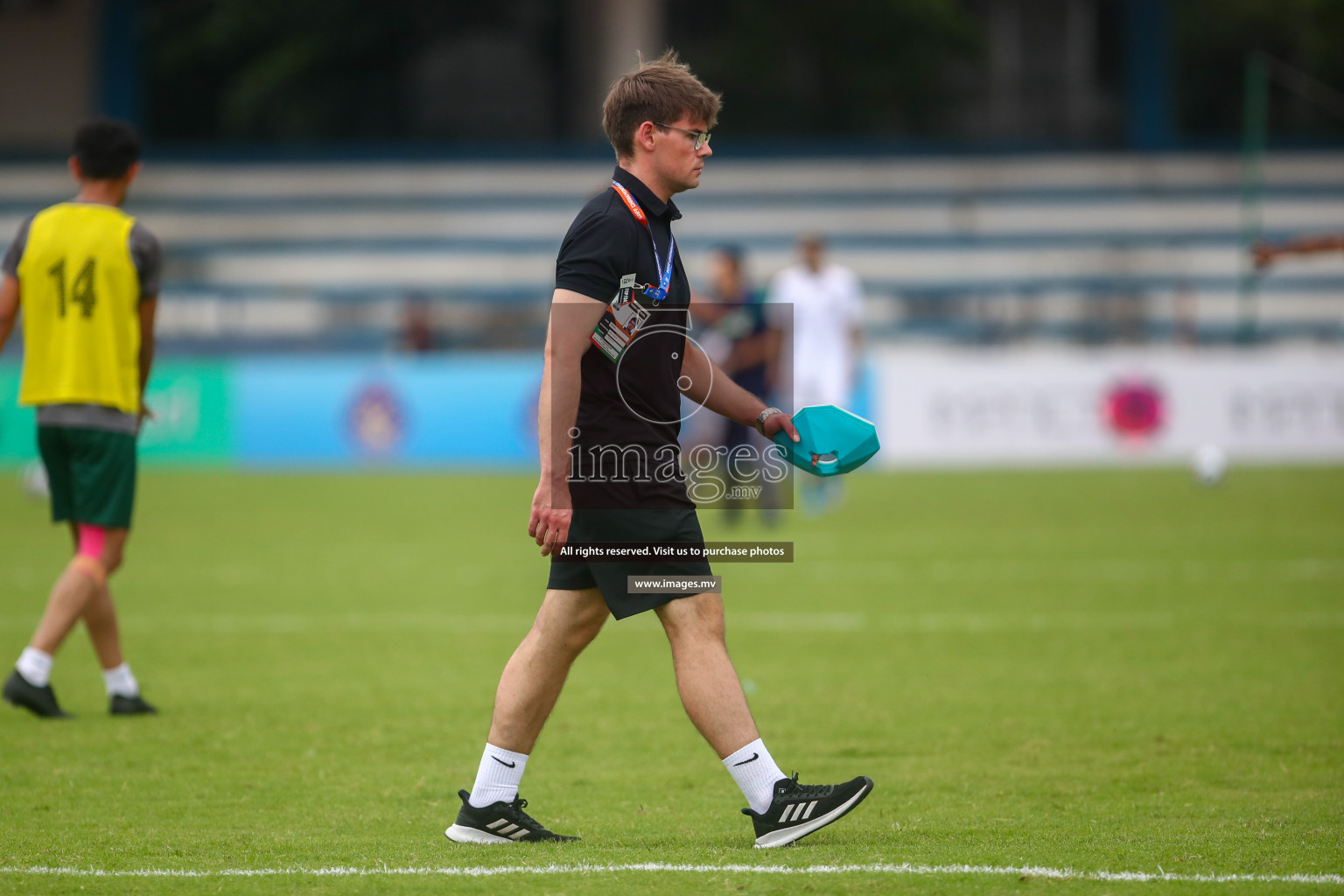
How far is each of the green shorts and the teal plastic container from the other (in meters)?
3.05

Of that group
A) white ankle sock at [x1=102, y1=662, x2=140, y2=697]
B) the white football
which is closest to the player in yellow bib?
white ankle sock at [x1=102, y1=662, x2=140, y2=697]

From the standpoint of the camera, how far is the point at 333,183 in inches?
1243

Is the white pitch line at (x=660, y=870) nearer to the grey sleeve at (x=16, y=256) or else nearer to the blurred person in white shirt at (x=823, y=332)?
the grey sleeve at (x=16, y=256)

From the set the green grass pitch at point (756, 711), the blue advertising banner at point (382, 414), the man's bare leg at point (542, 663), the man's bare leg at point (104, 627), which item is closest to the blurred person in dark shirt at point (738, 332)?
the green grass pitch at point (756, 711)

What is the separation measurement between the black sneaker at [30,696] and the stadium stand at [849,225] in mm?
20994

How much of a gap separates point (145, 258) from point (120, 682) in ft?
5.78

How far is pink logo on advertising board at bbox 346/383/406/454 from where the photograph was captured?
810 inches

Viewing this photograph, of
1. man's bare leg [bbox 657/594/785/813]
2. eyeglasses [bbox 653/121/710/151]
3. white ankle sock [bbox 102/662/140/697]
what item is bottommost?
white ankle sock [bbox 102/662/140/697]

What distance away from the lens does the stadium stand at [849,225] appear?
2908cm

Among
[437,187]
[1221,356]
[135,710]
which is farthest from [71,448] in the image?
[437,187]

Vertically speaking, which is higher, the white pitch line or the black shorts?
the black shorts

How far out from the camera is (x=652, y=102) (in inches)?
172

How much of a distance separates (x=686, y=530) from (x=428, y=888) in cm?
118

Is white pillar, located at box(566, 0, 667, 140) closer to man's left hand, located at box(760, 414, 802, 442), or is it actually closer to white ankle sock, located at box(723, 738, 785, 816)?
man's left hand, located at box(760, 414, 802, 442)
